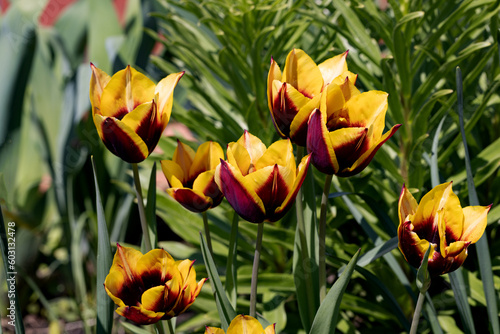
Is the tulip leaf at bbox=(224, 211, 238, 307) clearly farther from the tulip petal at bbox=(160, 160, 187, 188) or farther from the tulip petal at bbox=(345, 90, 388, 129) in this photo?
the tulip petal at bbox=(345, 90, 388, 129)

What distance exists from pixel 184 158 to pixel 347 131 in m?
0.19

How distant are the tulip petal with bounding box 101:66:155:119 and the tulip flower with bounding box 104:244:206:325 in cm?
14

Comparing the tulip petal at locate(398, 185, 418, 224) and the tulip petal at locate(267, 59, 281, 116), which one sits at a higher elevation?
the tulip petal at locate(267, 59, 281, 116)

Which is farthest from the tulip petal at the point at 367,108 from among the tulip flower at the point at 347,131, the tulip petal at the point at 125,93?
the tulip petal at the point at 125,93

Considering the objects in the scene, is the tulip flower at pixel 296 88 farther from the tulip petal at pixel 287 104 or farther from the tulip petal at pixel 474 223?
the tulip petal at pixel 474 223

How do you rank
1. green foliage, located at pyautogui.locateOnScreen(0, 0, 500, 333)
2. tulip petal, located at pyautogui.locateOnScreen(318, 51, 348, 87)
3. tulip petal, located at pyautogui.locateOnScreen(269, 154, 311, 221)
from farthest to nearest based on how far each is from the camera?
green foliage, located at pyautogui.locateOnScreen(0, 0, 500, 333), tulip petal, located at pyautogui.locateOnScreen(318, 51, 348, 87), tulip petal, located at pyautogui.locateOnScreen(269, 154, 311, 221)

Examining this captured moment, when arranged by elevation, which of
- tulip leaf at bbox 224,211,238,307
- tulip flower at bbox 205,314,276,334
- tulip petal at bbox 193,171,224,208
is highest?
tulip petal at bbox 193,171,224,208

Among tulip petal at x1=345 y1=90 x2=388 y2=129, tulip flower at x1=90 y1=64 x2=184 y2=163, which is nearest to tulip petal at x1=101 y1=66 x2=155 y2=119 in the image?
tulip flower at x1=90 y1=64 x2=184 y2=163

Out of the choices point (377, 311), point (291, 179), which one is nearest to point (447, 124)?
point (377, 311)

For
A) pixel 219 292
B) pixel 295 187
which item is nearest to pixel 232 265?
pixel 219 292

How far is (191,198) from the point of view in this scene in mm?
511

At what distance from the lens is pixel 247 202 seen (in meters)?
0.45

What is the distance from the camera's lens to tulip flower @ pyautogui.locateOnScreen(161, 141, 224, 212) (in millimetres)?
510

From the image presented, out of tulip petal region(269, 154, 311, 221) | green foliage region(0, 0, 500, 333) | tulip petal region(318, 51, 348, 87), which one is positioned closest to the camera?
tulip petal region(269, 154, 311, 221)
